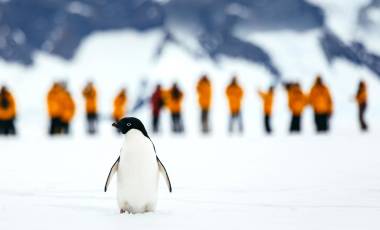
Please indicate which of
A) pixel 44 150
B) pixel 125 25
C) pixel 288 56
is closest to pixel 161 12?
pixel 125 25

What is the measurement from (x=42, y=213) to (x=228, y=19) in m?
77.2

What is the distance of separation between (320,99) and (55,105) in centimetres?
664

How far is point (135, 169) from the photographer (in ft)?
13.0

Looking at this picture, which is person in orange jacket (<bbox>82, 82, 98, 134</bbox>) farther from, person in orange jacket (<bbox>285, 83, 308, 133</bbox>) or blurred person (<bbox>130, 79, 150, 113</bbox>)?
blurred person (<bbox>130, 79, 150, 113</bbox>)

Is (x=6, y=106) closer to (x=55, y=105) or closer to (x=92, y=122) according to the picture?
(x=55, y=105)

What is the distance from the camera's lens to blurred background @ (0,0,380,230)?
4.62 metres

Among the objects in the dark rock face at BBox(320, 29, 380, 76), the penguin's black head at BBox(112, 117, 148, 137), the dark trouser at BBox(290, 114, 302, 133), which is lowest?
the penguin's black head at BBox(112, 117, 148, 137)

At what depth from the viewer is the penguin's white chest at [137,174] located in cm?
395

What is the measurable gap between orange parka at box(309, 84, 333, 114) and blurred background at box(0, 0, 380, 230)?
1.2 inches

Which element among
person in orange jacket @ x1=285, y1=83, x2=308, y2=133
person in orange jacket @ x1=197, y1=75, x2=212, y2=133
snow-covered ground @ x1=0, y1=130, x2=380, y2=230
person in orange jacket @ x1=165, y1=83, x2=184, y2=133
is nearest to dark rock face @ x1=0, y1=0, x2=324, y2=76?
person in orange jacket @ x1=165, y1=83, x2=184, y2=133

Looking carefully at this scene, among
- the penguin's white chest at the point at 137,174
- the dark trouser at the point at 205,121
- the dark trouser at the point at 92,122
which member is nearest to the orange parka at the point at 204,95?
the dark trouser at the point at 205,121

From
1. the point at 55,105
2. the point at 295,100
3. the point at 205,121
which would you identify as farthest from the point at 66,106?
the point at 295,100

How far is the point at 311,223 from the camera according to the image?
359 cm

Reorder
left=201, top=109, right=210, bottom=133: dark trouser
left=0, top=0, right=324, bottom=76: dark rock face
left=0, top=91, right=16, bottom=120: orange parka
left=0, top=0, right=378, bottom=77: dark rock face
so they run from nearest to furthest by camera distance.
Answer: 1. left=0, top=91, right=16, bottom=120: orange parka
2. left=201, top=109, right=210, bottom=133: dark trouser
3. left=0, top=0, right=378, bottom=77: dark rock face
4. left=0, top=0, right=324, bottom=76: dark rock face
